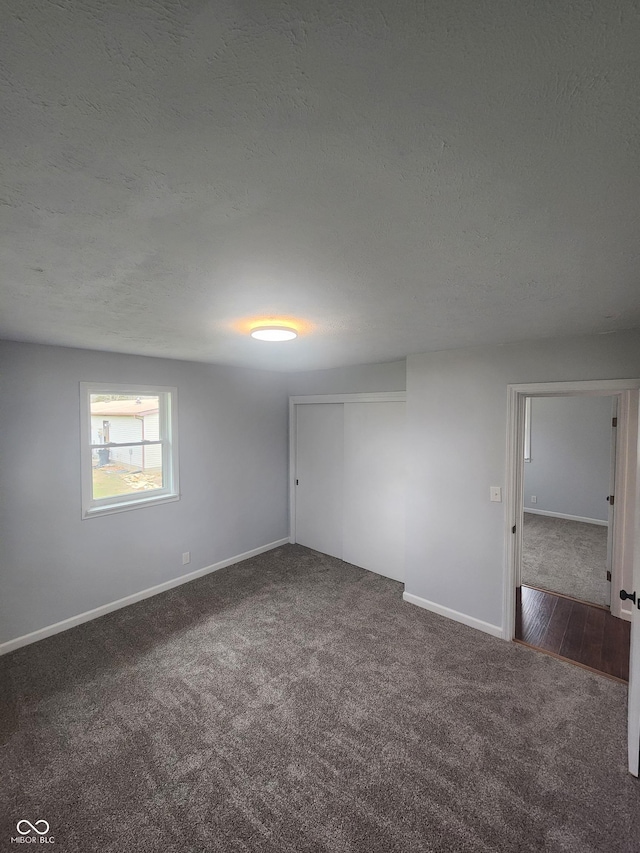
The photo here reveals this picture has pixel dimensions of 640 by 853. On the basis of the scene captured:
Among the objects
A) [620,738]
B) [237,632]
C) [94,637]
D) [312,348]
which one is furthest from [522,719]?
[94,637]

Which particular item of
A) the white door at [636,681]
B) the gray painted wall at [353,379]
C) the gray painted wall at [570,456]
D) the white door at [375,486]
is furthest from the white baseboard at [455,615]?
the gray painted wall at [570,456]

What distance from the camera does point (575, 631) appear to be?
10.1 feet

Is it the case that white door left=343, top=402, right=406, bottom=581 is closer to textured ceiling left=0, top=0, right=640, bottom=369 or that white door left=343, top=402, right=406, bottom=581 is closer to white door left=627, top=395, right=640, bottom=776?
white door left=627, top=395, right=640, bottom=776

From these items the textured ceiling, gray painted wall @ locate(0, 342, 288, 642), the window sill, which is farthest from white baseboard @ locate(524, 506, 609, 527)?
the window sill

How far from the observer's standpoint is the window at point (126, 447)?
3242 mm

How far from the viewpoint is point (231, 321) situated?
215cm

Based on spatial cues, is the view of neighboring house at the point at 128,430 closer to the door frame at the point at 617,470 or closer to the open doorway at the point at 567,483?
the door frame at the point at 617,470

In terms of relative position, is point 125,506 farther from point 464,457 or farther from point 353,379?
point 464,457

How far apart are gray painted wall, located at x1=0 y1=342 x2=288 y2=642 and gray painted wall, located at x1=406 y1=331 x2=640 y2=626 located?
6.64 ft

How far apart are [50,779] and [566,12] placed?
10.3 feet

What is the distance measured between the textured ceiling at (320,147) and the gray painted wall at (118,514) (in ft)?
5.26

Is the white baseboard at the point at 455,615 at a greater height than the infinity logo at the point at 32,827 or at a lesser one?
greater

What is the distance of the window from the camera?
3.24 m

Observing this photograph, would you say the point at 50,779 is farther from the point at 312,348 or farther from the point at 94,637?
the point at 312,348
